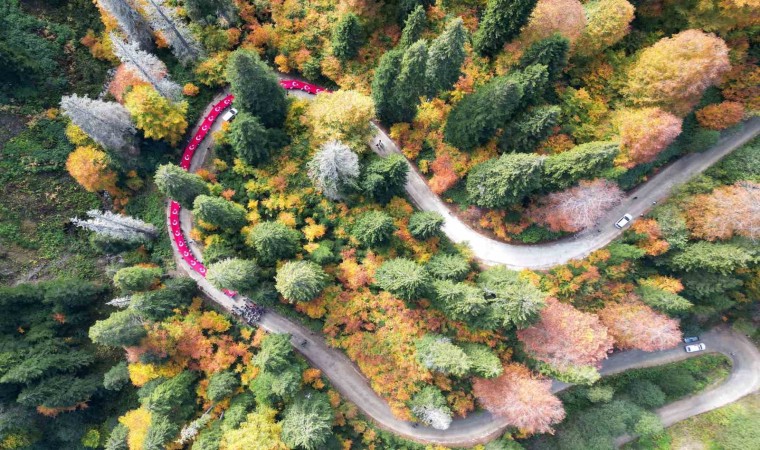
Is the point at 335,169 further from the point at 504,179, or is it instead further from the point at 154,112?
the point at 154,112

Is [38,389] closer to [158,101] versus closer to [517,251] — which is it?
[158,101]

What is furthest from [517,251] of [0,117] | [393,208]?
[0,117]

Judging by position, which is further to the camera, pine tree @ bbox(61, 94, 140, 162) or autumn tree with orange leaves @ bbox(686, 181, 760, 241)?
autumn tree with orange leaves @ bbox(686, 181, 760, 241)

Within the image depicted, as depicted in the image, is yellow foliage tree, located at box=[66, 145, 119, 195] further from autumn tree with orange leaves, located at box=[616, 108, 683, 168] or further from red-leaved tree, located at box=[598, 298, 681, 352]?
red-leaved tree, located at box=[598, 298, 681, 352]

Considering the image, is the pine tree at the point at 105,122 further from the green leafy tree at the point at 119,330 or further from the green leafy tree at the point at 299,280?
the green leafy tree at the point at 299,280

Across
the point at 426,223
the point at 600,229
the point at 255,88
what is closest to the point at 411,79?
the point at 426,223

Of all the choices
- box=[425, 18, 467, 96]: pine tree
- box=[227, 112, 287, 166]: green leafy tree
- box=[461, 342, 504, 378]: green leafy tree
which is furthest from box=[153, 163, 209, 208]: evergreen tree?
box=[461, 342, 504, 378]: green leafy tree
